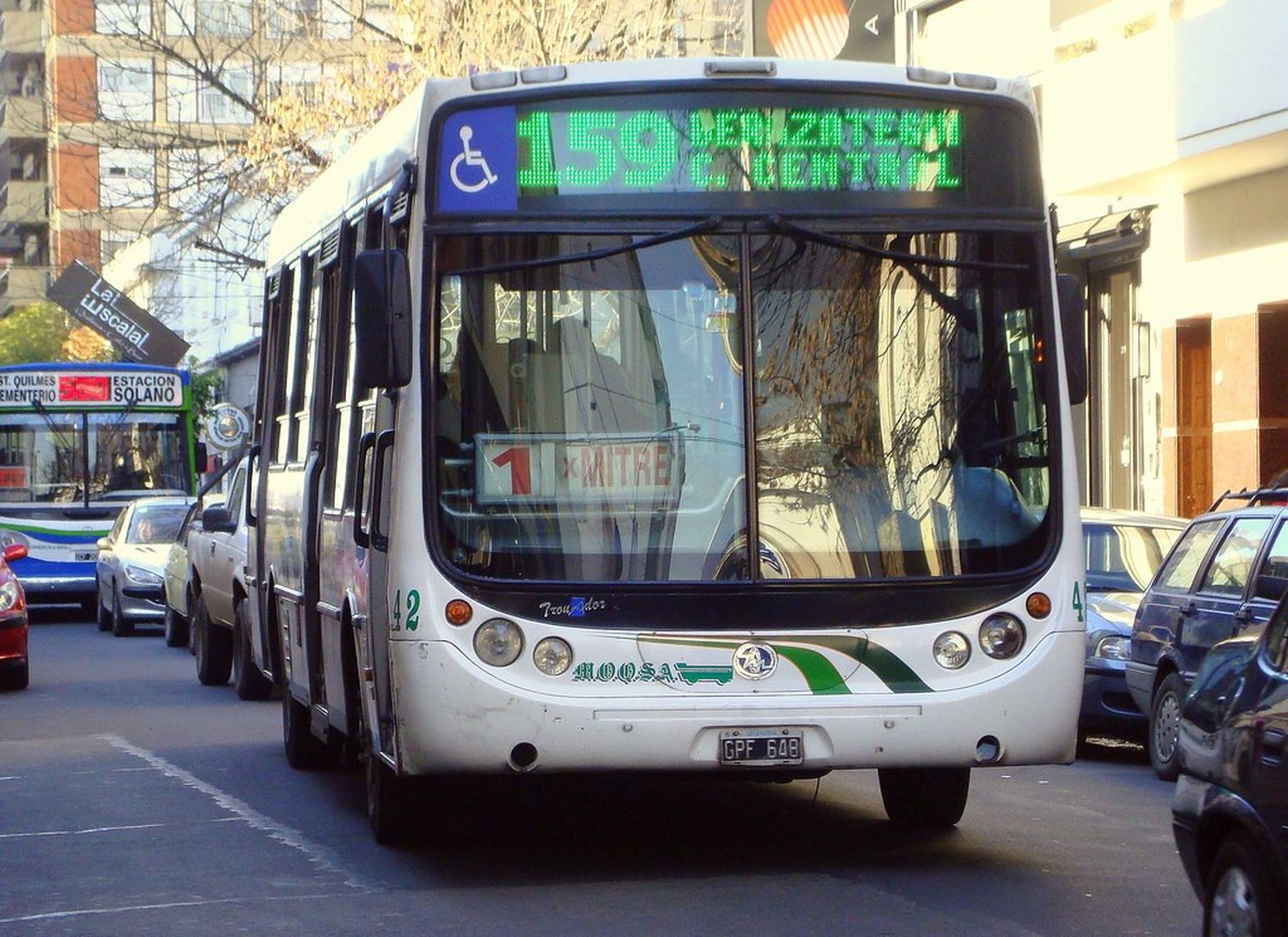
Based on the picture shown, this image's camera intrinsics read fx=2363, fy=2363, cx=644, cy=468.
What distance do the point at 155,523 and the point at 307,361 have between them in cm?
1598

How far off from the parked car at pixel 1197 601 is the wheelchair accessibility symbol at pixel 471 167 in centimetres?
474

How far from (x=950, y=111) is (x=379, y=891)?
3523 mm

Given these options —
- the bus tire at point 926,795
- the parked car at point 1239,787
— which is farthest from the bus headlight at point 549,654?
the parked car at point 1239,787

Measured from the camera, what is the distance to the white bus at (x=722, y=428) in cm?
830

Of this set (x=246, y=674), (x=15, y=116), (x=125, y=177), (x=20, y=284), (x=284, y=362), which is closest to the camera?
(x=284, y=362)

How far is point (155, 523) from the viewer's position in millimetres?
27438

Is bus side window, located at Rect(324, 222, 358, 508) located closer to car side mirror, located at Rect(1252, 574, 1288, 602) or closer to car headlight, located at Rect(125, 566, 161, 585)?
car side mirror, located at Rect(1252, 574, 1288, 602)

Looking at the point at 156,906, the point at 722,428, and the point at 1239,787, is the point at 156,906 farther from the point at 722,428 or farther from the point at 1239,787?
the point at 1239,787

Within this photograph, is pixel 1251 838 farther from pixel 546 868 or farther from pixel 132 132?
pixel 132 132

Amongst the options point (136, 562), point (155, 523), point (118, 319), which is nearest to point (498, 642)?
point (136, 562)

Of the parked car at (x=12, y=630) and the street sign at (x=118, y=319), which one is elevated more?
the street sign at (x=118, y=319)

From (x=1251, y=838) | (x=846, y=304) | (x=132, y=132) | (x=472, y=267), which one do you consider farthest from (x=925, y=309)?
(x=132, y=132)

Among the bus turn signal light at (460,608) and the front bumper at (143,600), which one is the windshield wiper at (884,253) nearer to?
the bus turn signal light at (460,608)

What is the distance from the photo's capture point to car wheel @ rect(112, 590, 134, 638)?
26797mm
